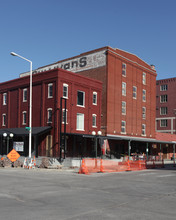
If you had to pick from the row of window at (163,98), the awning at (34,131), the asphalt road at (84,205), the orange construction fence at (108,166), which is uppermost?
the row of window at (163,98)

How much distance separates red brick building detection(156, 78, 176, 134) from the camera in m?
76.9

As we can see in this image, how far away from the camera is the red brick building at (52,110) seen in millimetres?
40594

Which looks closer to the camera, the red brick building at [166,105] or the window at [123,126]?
the window at [123,126]

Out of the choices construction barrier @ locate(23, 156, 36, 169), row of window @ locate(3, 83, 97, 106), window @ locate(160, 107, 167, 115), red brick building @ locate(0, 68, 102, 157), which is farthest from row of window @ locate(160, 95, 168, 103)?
construction barrier @ locate(23, 156, 36, 169)

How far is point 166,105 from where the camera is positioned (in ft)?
258

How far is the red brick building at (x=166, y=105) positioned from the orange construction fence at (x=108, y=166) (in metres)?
43.6

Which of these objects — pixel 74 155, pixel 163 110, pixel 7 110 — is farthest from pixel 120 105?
pixel 163 110

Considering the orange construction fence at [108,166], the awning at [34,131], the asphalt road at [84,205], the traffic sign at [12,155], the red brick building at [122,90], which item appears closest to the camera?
the asphalt road at [84,205]

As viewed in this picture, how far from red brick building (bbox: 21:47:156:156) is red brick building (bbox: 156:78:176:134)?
19417 millimetres

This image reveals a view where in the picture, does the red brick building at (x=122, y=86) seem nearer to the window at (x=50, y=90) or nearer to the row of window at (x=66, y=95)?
the row of window at (x=66, y=95)

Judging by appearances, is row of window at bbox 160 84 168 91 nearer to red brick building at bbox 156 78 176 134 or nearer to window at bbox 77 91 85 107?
red brick building at bbox 156 78 176 134

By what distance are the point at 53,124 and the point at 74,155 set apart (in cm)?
515

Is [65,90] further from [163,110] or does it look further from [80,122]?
[163,110]

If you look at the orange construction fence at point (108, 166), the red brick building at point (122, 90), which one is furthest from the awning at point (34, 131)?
the orange construction fence at point (108, 166)
